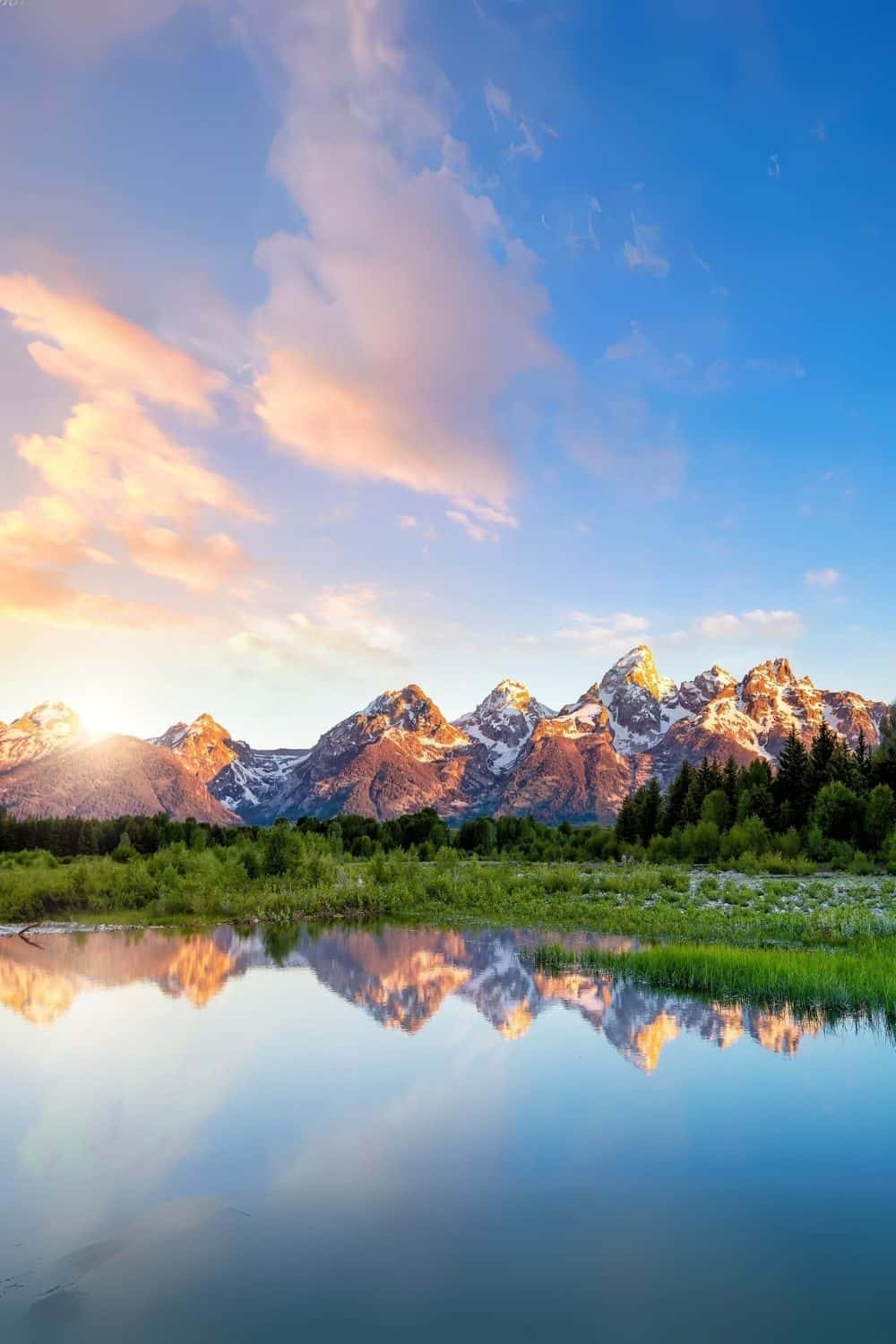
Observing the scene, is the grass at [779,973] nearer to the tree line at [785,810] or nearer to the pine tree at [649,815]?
the tree line at [785,810]

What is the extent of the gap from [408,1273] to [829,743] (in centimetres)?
7077

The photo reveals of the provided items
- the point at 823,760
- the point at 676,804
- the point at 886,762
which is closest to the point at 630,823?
the point at 676,804

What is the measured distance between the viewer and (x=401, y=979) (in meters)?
21.5

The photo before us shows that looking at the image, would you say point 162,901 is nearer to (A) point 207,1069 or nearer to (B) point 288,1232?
(A) point 207,1069

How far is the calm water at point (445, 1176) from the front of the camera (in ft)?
21.9

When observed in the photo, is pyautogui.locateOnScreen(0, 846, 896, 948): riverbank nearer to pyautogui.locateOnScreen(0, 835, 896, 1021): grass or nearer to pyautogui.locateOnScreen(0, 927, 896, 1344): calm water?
pyautogui.locateOnScreen(0, 835, 896, 1021): grass

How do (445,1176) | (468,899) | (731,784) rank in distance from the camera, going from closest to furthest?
(445,1176), (468,899), (731,784)

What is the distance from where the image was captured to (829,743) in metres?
69.5

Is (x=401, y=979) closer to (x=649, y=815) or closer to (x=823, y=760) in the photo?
(x=823, y=760)

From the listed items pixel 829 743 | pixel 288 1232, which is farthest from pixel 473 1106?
pixel 829 743

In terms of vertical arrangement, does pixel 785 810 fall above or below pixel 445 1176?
above

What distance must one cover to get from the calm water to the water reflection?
0.62 ft

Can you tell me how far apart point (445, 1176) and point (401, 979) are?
1259cm

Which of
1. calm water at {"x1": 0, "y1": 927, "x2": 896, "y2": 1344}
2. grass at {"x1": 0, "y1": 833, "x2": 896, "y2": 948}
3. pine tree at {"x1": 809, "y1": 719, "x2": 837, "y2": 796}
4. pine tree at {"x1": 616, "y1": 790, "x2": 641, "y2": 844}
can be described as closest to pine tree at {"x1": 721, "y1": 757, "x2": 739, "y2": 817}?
pine tree at {"x1": 809, "y1": 719, "x2": 837, "y2": 796}
